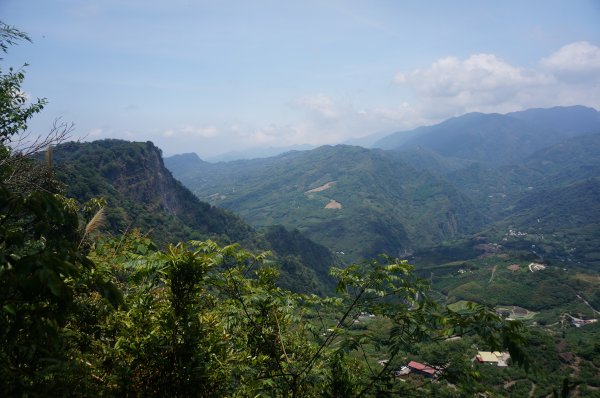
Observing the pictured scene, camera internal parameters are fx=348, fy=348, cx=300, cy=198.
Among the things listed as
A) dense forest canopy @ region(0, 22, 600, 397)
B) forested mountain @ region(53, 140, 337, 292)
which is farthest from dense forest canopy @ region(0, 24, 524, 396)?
forested mountain @ region(53, 140, 337, 292)

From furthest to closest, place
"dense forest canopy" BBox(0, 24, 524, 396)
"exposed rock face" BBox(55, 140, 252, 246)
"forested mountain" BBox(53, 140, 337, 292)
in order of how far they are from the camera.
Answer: "exposed rock face" BBox(55, 140, 252, 246) → "forested mountain" BBox(53, 140, 337, 292) → "dense forest canopy" BBox(0, 24, 524, 396)

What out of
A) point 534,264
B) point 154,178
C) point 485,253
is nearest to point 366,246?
point 485,253

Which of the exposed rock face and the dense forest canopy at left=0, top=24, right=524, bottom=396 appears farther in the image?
the exposed rock face

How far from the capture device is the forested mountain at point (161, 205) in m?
70.6

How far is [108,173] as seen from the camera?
85.8 meters

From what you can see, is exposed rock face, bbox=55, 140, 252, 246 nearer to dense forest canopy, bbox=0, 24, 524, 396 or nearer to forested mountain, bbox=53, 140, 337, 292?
forested mountain, bbox=53, 140, 337, 292

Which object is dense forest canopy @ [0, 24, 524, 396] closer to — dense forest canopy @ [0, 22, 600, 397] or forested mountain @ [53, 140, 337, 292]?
dense forest canopy @ [0, 22, 600, 397]

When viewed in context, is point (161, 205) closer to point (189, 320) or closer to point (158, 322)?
point (158, 322)

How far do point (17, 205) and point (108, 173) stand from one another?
312 feet

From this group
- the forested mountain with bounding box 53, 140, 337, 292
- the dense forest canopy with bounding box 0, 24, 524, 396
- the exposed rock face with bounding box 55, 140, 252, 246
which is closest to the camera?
the dense forest canopy with bounding box 0, 24, 524, 396

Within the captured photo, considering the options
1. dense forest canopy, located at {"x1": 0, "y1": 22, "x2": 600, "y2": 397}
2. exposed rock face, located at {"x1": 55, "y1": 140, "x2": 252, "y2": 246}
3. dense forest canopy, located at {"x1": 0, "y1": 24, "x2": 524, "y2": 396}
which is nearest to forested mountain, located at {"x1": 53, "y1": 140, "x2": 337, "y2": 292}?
exposed rock face, located at {"x1": 55, "y1": 140, "x2": 252, "y2": 246}

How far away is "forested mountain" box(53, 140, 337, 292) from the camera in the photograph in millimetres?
70562

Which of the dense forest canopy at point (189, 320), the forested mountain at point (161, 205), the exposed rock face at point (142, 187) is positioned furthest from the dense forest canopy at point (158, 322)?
the exposed rock face at point (142, 187)

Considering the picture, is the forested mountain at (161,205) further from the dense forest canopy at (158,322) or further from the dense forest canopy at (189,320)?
the dense forest canopy at (158,322)
